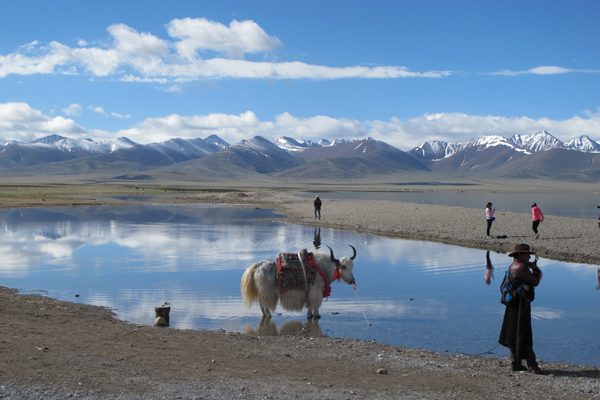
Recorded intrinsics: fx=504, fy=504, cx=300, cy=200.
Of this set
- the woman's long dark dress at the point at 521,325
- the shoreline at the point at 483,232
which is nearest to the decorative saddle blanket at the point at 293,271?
the woman's long dark dress at the point at 521,325

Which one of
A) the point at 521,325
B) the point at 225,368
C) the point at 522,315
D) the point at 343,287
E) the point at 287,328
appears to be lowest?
the point at 287,328

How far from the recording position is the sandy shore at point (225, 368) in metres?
5.25

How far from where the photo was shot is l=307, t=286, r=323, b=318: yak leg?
976cm

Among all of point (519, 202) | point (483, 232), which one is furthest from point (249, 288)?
point (519, 202)

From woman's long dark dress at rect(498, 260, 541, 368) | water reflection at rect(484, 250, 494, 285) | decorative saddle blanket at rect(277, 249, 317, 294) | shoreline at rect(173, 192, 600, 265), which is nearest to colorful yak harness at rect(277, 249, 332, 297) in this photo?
decorative saddle blanket at rect(277, 249, 317, 294)

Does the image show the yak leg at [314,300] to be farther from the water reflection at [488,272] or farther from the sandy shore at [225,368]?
the water reflection at [488,272]

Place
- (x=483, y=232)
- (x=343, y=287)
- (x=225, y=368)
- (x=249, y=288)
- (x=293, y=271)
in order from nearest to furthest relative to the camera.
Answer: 1. (x=225, y=368)
2. (x=249, y=288)
3. (x=293, y=271)
4. (x=343, y=287)
5. (x=483, y=232)

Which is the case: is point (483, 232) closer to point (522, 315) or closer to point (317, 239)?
point (317, 239)

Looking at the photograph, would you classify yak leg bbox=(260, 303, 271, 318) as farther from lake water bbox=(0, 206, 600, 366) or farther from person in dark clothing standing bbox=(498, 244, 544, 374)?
person in dark clothing standing bbox=(498, 244, 544, 374)

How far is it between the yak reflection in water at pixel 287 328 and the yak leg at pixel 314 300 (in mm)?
233

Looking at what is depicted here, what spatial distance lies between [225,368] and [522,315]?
379 centimetres

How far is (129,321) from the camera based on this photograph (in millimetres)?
9055

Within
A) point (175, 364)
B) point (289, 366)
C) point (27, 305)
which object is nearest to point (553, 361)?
point (289, 366)

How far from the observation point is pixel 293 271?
31.9ft
